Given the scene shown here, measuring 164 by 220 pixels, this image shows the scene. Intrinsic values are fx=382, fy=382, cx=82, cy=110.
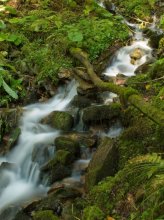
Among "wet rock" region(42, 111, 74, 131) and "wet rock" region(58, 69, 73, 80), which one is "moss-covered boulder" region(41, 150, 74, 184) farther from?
"wet rock" region(58, 69, 73, 80)

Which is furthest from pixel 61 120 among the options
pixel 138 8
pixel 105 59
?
pixel 138 8

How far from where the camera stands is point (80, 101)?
7445 millimetres

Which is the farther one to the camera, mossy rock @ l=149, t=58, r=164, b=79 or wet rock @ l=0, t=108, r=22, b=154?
mossy rock @ l=149, t=58, r=164, b=79

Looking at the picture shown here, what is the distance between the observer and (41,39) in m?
9.83

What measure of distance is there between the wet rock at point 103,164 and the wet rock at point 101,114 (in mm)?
1325

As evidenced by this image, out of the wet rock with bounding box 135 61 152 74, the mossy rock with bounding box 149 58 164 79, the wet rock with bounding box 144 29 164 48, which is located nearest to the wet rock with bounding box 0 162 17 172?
the mossy rock with bounding box 149 58 164 79

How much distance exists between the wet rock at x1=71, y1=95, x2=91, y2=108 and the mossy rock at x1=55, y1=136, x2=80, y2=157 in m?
1.30

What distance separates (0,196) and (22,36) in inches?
200

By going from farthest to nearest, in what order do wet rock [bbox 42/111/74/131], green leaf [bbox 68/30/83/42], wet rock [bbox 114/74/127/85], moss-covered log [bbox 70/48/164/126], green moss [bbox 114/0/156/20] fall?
green moss [bbox 114/0/156/20] < green leaf [bbox 68/30/83/42] < wet rock [bbox 114/74/127/85] < wet rock [bbox 42/111/74/131] < moss-covered log [bbox 70/48/164/126]

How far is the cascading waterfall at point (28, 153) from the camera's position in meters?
5.74

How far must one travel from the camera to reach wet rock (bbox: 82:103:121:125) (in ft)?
21.4

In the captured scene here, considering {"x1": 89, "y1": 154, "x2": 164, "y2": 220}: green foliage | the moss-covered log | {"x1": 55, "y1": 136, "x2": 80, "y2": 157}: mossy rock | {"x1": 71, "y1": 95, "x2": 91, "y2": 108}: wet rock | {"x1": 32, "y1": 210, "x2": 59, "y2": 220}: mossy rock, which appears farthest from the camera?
{"x1": 71, "y1": 95, "x2": 91, "y2": 108}: wet rock

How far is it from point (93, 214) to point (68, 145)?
202cm

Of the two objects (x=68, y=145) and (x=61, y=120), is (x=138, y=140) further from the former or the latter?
(x=61, y=120)
